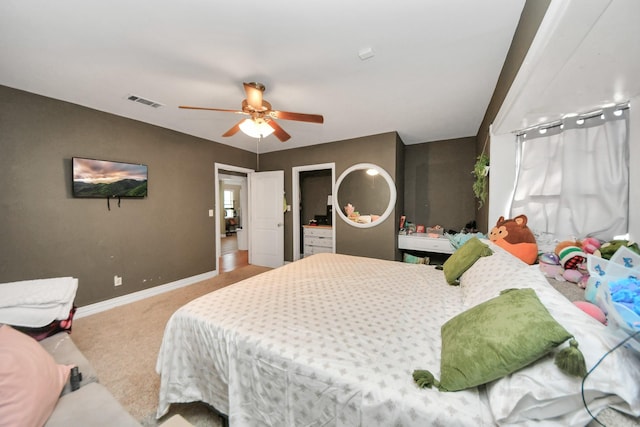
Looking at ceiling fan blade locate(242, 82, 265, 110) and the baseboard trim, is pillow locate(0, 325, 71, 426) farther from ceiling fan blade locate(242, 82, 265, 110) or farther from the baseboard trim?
the baseboard trim

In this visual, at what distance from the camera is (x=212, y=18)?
1.42m

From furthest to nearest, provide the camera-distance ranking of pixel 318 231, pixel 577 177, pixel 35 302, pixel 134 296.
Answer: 1. pixel 318 231
2. pixel 134 296
3. pixel 577 177
4. pixel 35 302

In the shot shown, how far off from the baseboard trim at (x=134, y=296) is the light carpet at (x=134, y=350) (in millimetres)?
89

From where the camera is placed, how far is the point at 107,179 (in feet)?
9.14

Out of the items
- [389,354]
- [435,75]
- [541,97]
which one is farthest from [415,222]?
[389,354]

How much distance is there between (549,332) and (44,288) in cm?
257

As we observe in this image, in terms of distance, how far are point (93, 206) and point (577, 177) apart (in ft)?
15.6

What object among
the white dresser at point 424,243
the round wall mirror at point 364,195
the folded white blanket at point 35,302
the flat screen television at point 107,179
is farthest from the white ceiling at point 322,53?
the white dresser at point 424,243

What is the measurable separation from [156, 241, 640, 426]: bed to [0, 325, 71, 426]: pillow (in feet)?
1.62

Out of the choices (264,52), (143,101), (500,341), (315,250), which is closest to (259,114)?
(264,52)

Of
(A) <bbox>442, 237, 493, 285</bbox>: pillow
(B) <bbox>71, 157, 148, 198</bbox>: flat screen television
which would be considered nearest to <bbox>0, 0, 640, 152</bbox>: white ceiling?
(B) <bbox>71, 157, 148, 198</bbox>: flat screen television

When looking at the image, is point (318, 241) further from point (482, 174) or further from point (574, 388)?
point (574, 388)

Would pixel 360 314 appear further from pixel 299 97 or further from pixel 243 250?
pixel 243 250

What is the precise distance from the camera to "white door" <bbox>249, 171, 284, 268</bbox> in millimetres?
4680
